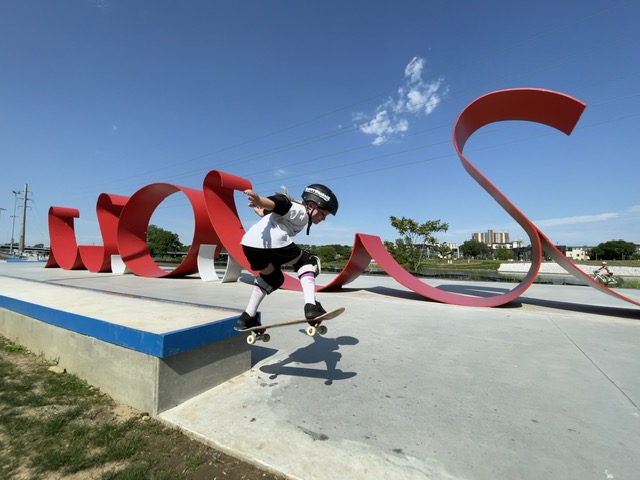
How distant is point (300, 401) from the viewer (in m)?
3.03

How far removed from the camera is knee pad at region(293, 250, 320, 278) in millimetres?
3498

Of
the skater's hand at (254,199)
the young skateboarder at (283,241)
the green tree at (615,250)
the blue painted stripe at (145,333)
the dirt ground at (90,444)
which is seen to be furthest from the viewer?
the green tree at (615,250)

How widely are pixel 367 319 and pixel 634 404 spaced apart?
164 inches

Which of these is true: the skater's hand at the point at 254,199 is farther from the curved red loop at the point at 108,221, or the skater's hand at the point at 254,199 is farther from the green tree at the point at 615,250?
the green tree at the point at 615,250

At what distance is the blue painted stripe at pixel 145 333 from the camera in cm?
279

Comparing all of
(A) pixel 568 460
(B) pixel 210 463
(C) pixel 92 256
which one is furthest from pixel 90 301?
(C) pixel 92 256

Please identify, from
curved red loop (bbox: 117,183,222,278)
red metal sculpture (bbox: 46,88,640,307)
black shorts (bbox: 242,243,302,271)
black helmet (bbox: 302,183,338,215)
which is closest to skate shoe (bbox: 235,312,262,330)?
black shorts (bbox: 242,243,302,271)

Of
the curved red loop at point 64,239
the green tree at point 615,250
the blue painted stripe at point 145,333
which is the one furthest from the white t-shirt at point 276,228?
the green tree at point 615,250

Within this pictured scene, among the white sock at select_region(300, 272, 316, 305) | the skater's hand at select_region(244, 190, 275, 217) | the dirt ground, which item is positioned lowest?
the dirt ground

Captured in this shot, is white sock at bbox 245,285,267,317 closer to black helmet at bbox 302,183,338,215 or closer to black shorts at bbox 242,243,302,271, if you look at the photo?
black shorts at bbox 242,243,302,271

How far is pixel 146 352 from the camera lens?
283 centimetres

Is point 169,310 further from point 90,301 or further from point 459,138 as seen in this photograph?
point 459,138

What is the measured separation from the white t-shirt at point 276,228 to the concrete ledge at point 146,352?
96 centimetres

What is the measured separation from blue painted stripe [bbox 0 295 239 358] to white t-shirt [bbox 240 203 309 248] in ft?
3.14
